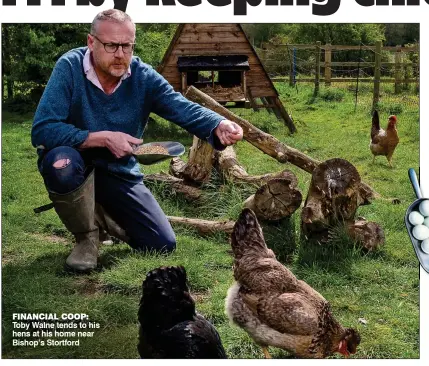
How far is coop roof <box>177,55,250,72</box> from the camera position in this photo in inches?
263

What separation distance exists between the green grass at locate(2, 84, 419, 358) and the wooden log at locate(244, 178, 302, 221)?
103mm

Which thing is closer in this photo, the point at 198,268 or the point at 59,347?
the point at 59,347

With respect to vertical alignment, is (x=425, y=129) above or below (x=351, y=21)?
below

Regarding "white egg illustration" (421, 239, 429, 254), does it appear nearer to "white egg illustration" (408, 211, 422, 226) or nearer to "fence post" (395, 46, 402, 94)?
"white egg illustration" (408, 211, 422, 226)

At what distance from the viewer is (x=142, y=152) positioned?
3.93 m

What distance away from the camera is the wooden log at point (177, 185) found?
5.16 m

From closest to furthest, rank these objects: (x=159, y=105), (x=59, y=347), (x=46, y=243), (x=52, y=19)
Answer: (x=59, y=347), (x=52, y=19), (x=159, y=105), (x=46, y=243)

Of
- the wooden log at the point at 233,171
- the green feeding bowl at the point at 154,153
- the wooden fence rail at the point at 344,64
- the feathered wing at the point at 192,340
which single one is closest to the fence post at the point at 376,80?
the wooden fence rail at the point at 344,64

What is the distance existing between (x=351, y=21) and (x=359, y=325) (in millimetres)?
1587

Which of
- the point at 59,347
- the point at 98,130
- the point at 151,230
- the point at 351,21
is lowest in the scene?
the point at 59,347

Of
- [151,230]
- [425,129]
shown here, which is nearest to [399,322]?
[425,129]

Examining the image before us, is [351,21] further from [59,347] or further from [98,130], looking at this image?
[59,347]

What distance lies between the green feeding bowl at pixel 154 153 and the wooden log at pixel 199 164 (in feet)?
3.89

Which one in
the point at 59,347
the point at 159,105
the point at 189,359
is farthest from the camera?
the point at 159,105
